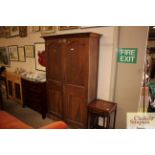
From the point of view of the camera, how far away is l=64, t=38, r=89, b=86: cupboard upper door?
6.38 feet

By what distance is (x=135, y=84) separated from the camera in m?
2.01

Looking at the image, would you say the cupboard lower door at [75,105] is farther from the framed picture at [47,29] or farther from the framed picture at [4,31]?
the framed picture at [4,31]

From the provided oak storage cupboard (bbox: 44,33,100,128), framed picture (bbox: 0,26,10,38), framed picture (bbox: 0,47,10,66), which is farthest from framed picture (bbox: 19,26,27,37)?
oak storage cupboard (bbox: 44,33,100,128)

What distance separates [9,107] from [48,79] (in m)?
1.55

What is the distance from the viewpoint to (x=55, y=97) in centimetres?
251

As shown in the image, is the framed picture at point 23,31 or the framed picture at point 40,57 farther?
the framed picture at point 23,31

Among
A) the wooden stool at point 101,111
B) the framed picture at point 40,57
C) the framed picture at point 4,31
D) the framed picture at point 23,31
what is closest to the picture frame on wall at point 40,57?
the framed picture at point 40,57

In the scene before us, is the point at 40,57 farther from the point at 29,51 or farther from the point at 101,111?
the point at 101,111

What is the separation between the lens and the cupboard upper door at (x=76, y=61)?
1943 millimetres
